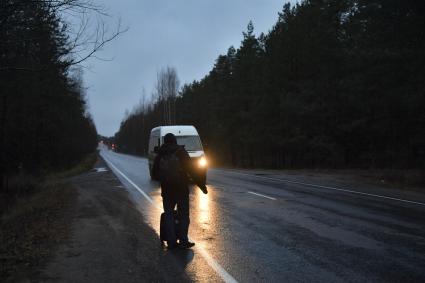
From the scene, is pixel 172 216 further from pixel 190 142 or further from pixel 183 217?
pixel 190 142

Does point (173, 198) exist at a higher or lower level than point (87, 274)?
higher

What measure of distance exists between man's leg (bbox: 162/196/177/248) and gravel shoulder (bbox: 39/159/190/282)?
0.24 meters

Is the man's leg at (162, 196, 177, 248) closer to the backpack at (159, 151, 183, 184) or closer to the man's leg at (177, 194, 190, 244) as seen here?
the man's leg at (177, 194, 190, 244)

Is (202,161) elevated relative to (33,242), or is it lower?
elevated

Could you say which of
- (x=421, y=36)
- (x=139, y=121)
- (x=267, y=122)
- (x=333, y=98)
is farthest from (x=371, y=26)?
(x=139, y=121)

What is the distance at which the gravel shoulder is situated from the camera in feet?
21.3

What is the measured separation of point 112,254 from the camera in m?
7.83

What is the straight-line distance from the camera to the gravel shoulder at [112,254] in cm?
650

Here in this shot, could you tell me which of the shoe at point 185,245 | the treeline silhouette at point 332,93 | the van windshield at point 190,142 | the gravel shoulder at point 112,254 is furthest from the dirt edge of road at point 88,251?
the treeline silhouette at point 332,93

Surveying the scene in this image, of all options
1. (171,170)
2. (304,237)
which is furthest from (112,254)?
(304,237)

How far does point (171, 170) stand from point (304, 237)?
110 inches

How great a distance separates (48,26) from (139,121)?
464 feet

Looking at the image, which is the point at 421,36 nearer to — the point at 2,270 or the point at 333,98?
the point at 333,98

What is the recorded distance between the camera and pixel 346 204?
13875mm
